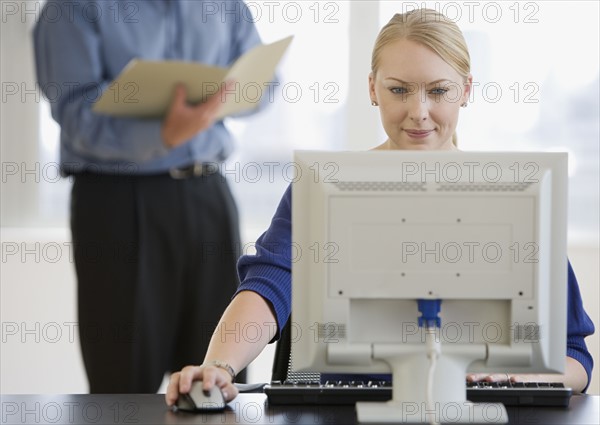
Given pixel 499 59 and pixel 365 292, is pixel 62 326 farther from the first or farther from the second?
pixel 365 292

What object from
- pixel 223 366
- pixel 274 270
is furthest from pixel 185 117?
pixel 223 366

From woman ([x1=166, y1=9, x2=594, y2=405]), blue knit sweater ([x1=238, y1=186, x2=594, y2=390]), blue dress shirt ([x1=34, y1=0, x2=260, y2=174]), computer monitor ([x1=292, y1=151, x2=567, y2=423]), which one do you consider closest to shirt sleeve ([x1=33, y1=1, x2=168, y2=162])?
blue dress shirt ([x1=34, y1=0, x2=260, y2=174])

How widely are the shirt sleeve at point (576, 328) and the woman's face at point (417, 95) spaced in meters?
0.42

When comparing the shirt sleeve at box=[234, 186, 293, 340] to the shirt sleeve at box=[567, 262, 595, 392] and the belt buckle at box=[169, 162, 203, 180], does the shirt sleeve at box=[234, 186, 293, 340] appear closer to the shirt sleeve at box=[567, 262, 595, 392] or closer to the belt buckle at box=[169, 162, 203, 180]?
the shirt sleeve at box=[567, 262, 595, 392]

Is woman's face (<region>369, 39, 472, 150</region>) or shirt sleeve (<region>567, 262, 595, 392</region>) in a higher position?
woman's face (<region>369, 39, 472, 150</region>)

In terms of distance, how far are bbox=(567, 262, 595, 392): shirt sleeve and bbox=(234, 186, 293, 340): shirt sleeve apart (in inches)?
20.4

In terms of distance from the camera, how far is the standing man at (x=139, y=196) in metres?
2.77

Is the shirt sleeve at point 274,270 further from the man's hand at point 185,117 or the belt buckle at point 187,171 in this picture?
the belt buckle at point 187,171

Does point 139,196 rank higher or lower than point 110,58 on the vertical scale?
lower

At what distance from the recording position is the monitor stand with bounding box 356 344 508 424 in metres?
1.36

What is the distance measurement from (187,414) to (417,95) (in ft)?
2.83

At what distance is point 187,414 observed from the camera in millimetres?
1480

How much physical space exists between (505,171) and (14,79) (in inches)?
106

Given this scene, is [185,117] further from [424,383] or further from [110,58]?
[424,383]
